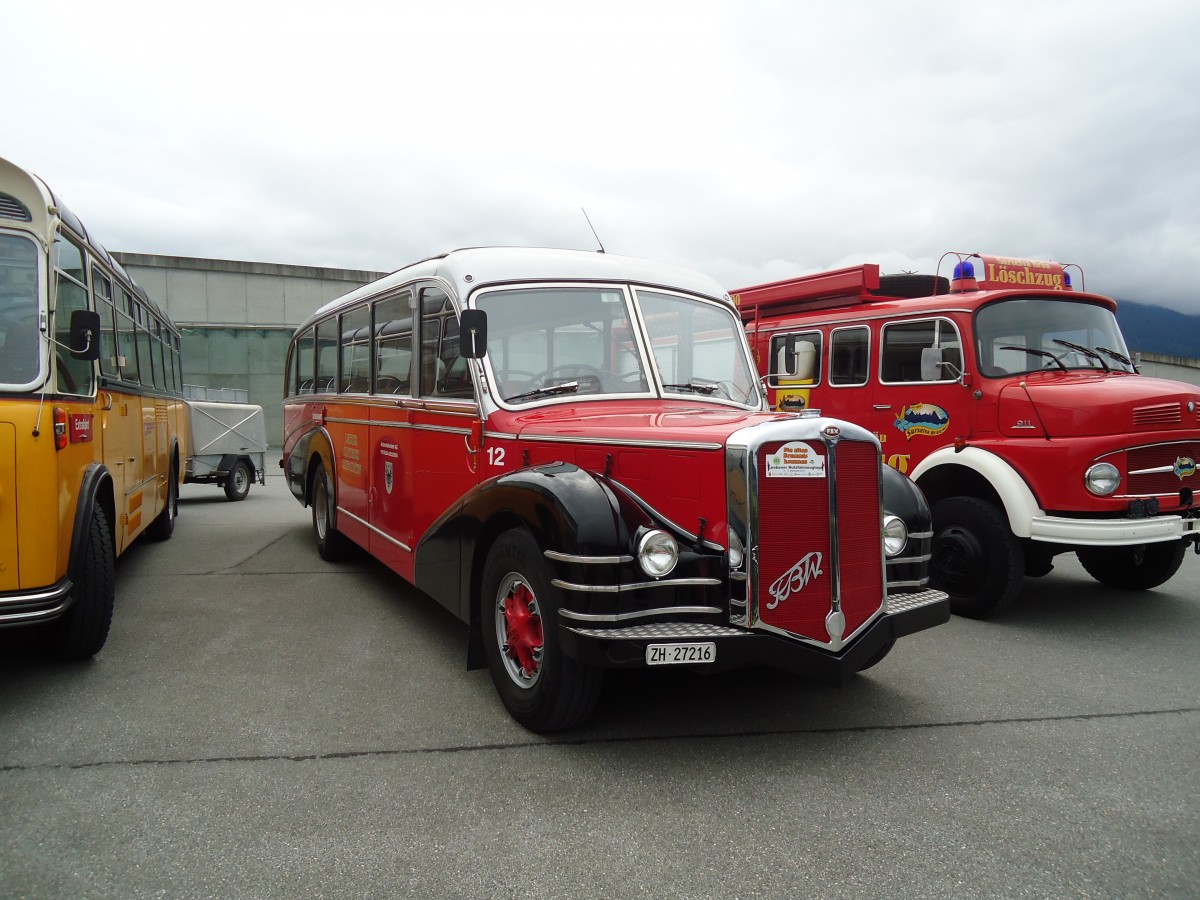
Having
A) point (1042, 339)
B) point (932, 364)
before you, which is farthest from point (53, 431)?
point (1042, 339)

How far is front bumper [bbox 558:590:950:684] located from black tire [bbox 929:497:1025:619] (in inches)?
105

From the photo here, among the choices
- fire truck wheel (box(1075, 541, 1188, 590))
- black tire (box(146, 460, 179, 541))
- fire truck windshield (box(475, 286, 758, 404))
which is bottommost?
fire truck wheel (box(1075, 541, 1188, 590))

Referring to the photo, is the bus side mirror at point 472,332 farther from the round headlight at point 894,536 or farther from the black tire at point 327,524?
the black tire at point 327,524

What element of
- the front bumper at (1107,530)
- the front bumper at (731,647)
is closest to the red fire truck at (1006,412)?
the front bumper at (1107,530)

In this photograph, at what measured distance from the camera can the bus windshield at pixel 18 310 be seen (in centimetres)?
400

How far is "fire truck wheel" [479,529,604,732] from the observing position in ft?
11.7

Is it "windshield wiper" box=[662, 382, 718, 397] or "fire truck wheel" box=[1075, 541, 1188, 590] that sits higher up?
"windshield wiper" box=[662, 382, 718, 397]

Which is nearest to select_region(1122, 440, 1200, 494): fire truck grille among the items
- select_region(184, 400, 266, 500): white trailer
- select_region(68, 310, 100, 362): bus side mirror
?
select_region(68, 310, 100, 362): bus side mirror

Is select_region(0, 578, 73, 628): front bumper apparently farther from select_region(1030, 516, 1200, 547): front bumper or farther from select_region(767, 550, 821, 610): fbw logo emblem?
select_region(1030, 516, 1200, 547): front bumper

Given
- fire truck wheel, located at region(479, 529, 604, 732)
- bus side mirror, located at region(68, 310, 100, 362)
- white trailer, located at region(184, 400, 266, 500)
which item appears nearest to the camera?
fire truck wheel, located at region(479, 529, 604, 732)

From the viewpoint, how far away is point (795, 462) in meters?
3.45

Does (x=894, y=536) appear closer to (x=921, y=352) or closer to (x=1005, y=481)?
(x=1005, y=481)

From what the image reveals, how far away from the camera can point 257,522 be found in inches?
409

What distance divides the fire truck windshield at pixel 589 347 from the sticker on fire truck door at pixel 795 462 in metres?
1.34
